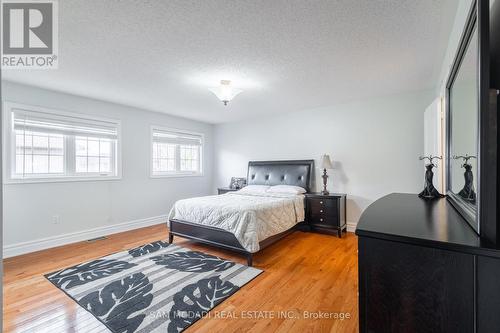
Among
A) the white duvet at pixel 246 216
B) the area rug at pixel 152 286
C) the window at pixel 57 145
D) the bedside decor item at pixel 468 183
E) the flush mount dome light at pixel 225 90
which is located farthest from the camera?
the window at pixel 57 145

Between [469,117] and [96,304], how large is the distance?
296cm

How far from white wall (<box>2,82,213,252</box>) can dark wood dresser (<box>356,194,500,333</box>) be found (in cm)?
367

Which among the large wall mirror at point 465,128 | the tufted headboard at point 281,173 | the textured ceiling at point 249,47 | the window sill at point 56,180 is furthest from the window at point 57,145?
the large wall mirror at point 465,128

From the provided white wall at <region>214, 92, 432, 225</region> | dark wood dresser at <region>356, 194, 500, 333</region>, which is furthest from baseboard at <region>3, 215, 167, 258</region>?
dark wood dresser at <region>356, 194, 500, 333</region>

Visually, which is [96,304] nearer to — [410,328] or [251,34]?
[410,328]

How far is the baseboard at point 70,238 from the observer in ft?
10.8

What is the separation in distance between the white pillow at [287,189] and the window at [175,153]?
2223 mm

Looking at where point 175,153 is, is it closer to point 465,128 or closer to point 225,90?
point 225,90

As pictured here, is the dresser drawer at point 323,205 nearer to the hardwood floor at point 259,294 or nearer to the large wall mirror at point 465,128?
the hardwood floor at point 259,294

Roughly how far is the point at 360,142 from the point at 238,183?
8.77 feet

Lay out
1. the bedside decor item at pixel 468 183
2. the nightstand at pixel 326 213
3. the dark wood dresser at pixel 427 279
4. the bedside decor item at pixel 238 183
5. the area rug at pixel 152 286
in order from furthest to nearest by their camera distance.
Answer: the bedside decor item at pixel 238 183 → the nightstand at pixel 326 213 → the area rug at pixel 152 286 → the bedside decor item at pixel 468 183 → the dark wood dresser at pixel 427 279

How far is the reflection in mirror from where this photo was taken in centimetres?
117

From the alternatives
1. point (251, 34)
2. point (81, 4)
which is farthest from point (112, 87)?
point (251, 34)

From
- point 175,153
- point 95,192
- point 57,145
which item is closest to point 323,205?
point 175,153
